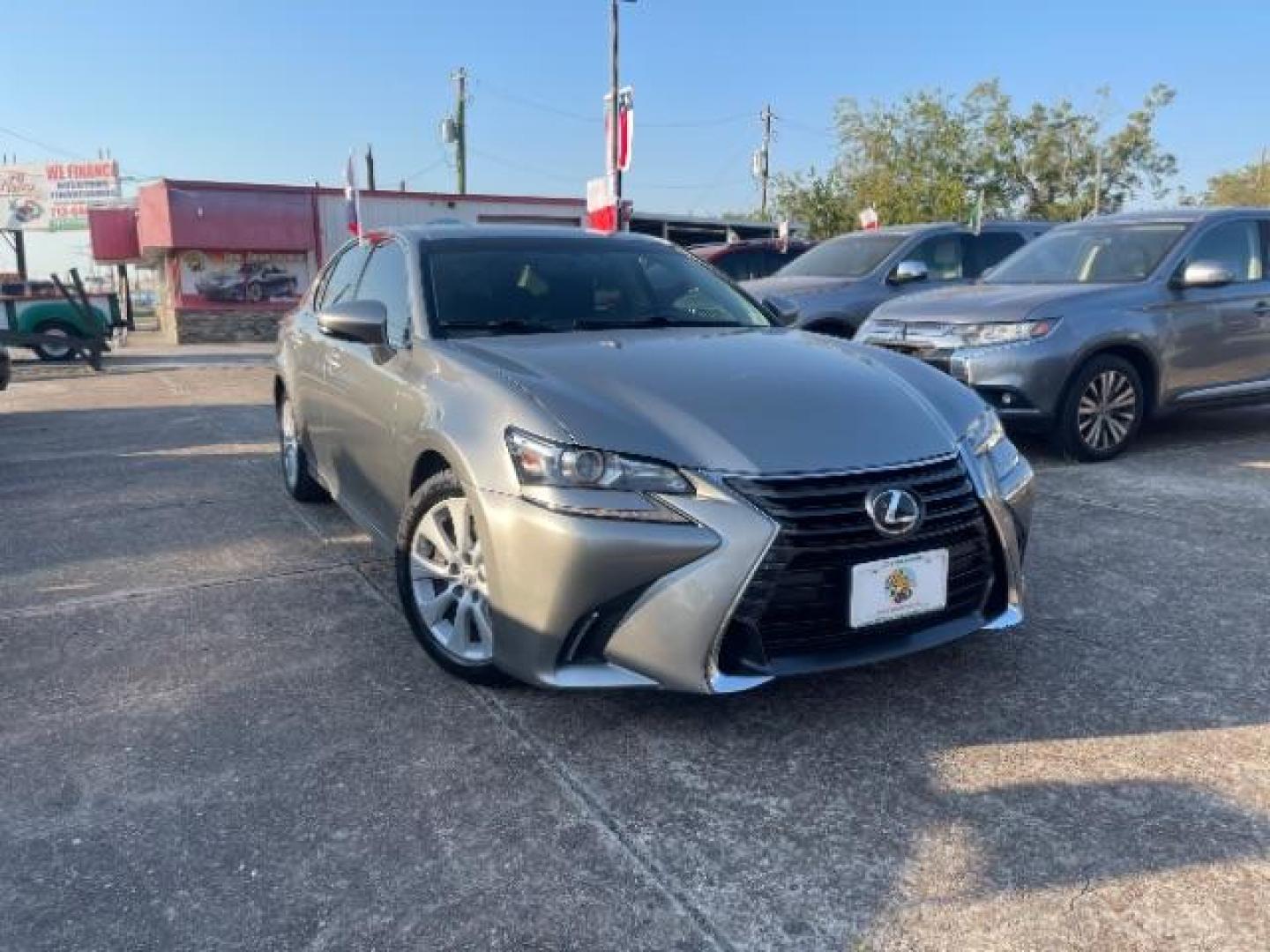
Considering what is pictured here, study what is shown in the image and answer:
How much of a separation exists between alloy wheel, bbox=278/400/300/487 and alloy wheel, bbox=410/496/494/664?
8.17ft

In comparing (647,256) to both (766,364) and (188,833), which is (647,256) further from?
(188,833)

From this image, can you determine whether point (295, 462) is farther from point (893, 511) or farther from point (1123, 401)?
point (1123, 401)

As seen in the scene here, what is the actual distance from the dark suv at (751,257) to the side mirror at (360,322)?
8672 millimetres

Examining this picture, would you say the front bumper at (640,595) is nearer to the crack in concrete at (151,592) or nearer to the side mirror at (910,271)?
the crack in concrete at (151,592)

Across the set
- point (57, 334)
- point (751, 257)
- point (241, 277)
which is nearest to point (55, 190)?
point (241, 277)

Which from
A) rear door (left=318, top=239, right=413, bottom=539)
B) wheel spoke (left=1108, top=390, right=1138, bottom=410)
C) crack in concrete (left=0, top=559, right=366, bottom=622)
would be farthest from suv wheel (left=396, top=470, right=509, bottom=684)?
wheel spoke (left=1108, top=390, right=1138, bottom=410)

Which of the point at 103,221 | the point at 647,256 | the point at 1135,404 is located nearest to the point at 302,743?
the point at 647,256

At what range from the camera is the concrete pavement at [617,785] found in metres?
2.13

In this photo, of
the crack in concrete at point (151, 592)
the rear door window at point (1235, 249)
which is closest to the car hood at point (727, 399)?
the crack in concrete at point (151, 592)

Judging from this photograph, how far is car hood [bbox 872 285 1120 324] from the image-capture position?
21.3ft

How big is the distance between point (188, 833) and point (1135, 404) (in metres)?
6.26

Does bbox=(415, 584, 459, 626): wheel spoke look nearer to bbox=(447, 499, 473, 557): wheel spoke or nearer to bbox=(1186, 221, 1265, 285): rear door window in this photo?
bbox=(447, 499, 473, 557): wheel spoke

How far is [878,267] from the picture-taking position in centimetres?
920

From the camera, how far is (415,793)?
2629mm
